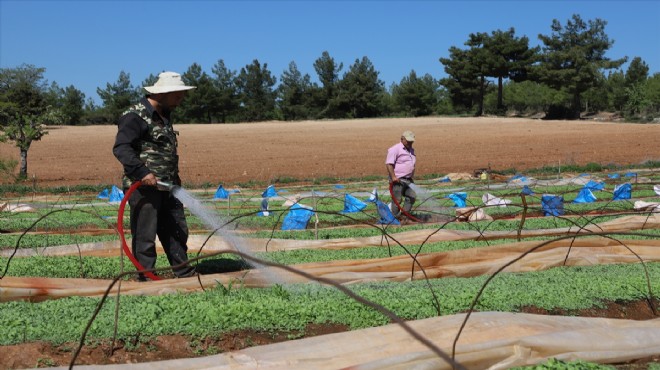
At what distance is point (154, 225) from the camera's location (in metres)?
6.32

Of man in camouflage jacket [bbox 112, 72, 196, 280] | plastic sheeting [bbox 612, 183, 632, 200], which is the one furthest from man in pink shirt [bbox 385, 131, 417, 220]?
man in camouflage jacket [bbox 112, 72, 196, 280]

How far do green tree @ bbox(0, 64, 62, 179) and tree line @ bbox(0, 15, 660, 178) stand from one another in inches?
1542

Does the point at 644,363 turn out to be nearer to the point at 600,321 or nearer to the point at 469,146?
the point at 600,321

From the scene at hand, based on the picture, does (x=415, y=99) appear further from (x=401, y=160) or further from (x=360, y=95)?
(x=401, y=160)

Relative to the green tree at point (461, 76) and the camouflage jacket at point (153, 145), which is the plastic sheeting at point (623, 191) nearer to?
the camouflage jacket at point (153, 145)

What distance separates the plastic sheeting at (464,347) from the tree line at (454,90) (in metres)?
56.6

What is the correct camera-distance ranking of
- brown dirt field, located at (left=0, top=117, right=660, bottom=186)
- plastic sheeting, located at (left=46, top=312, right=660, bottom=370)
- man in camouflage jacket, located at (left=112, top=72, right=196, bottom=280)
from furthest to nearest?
1. brown dirt field, located at (left=0, top=117, right=660, bottom=186)
2. man in camouflage jacket, located at (left=112, top=72, right=196, bottom=280)
3. plastic sheeting, located at (left=46, top=312, right=660, bottom=370)

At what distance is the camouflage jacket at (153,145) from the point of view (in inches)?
248

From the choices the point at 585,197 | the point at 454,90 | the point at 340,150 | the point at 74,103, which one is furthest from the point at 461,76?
the point at 585,197

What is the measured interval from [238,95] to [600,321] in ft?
240

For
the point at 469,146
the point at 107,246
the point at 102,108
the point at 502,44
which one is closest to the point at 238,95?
the point at 102,108

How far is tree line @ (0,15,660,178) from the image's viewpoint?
62703mm

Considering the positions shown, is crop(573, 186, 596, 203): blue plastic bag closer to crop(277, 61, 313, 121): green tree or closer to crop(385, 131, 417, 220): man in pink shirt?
crop(385, 131, 417, 220): man in pink shirt

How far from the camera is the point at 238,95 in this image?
250ft
